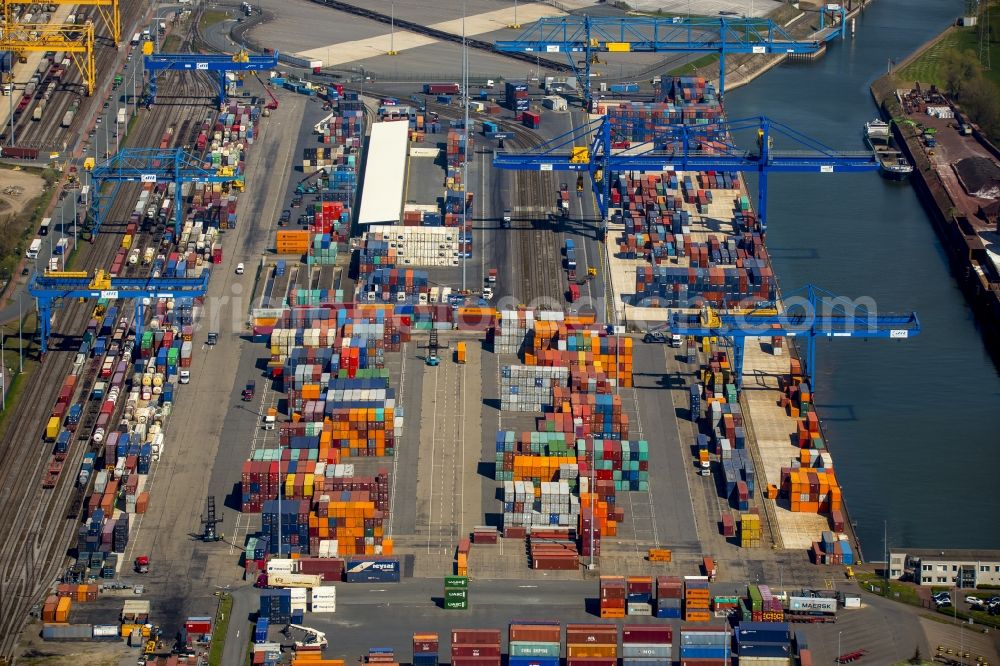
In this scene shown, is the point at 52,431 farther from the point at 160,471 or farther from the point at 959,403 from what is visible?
the point at 959,403

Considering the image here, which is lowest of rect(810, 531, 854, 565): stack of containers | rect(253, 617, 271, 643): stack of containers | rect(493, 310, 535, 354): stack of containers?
rect(253, 617, 271, 643): stack of containers

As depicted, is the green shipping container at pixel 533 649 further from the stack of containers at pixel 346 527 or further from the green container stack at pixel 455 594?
the stack of containers at pixel 346 527

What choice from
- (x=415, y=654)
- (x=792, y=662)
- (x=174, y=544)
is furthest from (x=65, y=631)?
(x=792, y=662)

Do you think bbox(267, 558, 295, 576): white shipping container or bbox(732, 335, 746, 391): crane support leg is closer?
bbox(267, 558, 295, 576): white shipping container

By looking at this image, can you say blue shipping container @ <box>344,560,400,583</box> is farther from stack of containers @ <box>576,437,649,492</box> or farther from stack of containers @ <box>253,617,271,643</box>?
stack of containers @ <box>576,437,649,492</box>

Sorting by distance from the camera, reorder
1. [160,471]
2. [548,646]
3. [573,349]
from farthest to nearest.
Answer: [573,349] < [160,471] < [548,646]

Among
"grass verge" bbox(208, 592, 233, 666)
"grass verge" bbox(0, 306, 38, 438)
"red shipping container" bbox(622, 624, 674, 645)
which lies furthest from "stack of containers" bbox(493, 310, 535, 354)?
"red shipping container" bbox(622, 624, 674, 645)

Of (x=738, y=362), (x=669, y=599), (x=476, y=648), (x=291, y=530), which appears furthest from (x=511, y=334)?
(x=476, y=648)
